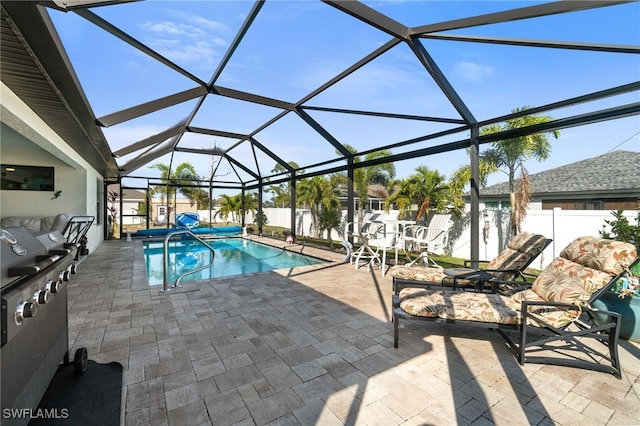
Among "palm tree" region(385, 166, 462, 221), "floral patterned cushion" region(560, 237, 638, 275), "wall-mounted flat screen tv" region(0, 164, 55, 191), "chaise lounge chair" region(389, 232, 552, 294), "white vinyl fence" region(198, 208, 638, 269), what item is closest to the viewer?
"floral patterned cushion" region(560, 237, 638, 275)

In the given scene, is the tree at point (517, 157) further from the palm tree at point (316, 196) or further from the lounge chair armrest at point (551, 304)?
the palm tree at point (316, 196)

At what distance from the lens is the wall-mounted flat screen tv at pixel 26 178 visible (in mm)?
7336

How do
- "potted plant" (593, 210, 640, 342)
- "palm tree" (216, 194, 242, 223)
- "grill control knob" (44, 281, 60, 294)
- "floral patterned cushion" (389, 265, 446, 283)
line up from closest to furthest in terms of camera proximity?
"grill control knob" (44, 281, 60, 294) < "potted plant" (593, 210, 640, 342) < "floral patterned cushion" (389, 265, 446, 283) < "palm tree" (216, 194, 242, 223)

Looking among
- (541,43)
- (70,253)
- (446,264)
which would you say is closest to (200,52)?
(70,253)

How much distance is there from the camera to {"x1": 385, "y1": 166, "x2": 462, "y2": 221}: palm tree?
9.68 m

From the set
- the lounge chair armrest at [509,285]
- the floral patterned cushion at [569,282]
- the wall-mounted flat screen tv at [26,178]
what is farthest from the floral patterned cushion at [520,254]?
the wall-mounted flat screen tv at [26,178]

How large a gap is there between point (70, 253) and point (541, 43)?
540cm

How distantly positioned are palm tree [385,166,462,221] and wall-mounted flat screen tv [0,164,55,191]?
1078 centimetres

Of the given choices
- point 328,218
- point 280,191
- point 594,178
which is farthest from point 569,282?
point 280,191

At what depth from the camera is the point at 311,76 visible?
18.9 feet

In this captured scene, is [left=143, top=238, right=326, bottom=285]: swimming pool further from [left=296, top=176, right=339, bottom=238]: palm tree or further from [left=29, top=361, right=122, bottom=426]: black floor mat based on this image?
[left=29, top=361, right=122, bottom=426]: black floor mat

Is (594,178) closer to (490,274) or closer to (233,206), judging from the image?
(490,274)

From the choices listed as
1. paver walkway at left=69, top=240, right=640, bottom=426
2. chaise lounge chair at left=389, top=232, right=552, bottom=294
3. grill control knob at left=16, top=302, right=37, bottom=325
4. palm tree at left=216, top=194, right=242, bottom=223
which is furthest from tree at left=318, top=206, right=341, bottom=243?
grill control knob at left=16, top=302, right=37, bottom=325

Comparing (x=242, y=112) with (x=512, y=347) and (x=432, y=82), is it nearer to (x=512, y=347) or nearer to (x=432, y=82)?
(x=432, y=82)
